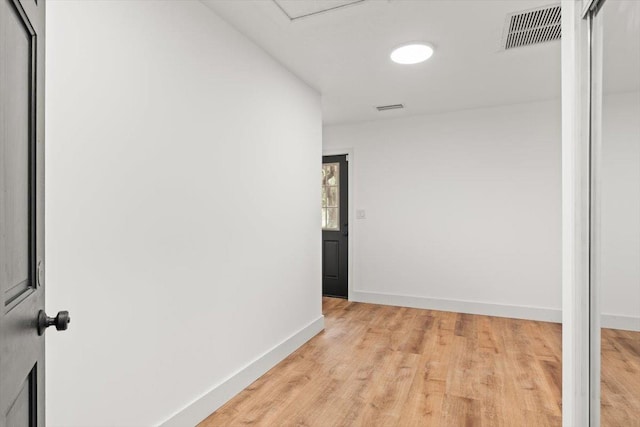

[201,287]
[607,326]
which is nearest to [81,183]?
[201,287]

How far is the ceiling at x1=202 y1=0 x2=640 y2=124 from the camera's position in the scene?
2.23 meters

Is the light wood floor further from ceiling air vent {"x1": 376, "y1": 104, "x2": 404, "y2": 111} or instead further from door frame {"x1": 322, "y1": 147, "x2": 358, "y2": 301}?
ceiling air vent {"x1": 376, "y1": 104, "x2": 404, "y2": 111}

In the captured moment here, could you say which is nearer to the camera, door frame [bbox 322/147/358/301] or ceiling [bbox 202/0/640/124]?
ceiling [bbox 202/0/640/124]

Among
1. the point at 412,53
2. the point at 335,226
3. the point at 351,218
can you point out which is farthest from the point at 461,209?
the point at 412,53

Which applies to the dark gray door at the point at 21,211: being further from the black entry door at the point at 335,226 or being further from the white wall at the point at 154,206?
the black entry door at the point at 335,226

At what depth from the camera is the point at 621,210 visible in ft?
3.58

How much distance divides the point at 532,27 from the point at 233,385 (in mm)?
3140

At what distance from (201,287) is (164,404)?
2.05 feet

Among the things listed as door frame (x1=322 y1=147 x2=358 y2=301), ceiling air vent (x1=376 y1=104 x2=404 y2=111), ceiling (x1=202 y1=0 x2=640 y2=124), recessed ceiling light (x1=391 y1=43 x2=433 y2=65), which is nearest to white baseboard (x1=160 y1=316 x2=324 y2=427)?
door frame (x1=322 y1=147 x2=358 y2=301)

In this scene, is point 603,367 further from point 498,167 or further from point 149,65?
point 498,167

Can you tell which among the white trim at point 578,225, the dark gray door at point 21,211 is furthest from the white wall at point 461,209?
the dark gray door at point 21,211

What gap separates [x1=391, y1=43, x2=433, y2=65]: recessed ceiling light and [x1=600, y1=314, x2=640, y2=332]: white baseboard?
7.25ft

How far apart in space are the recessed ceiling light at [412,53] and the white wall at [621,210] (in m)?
1.77

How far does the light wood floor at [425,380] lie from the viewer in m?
2.11
